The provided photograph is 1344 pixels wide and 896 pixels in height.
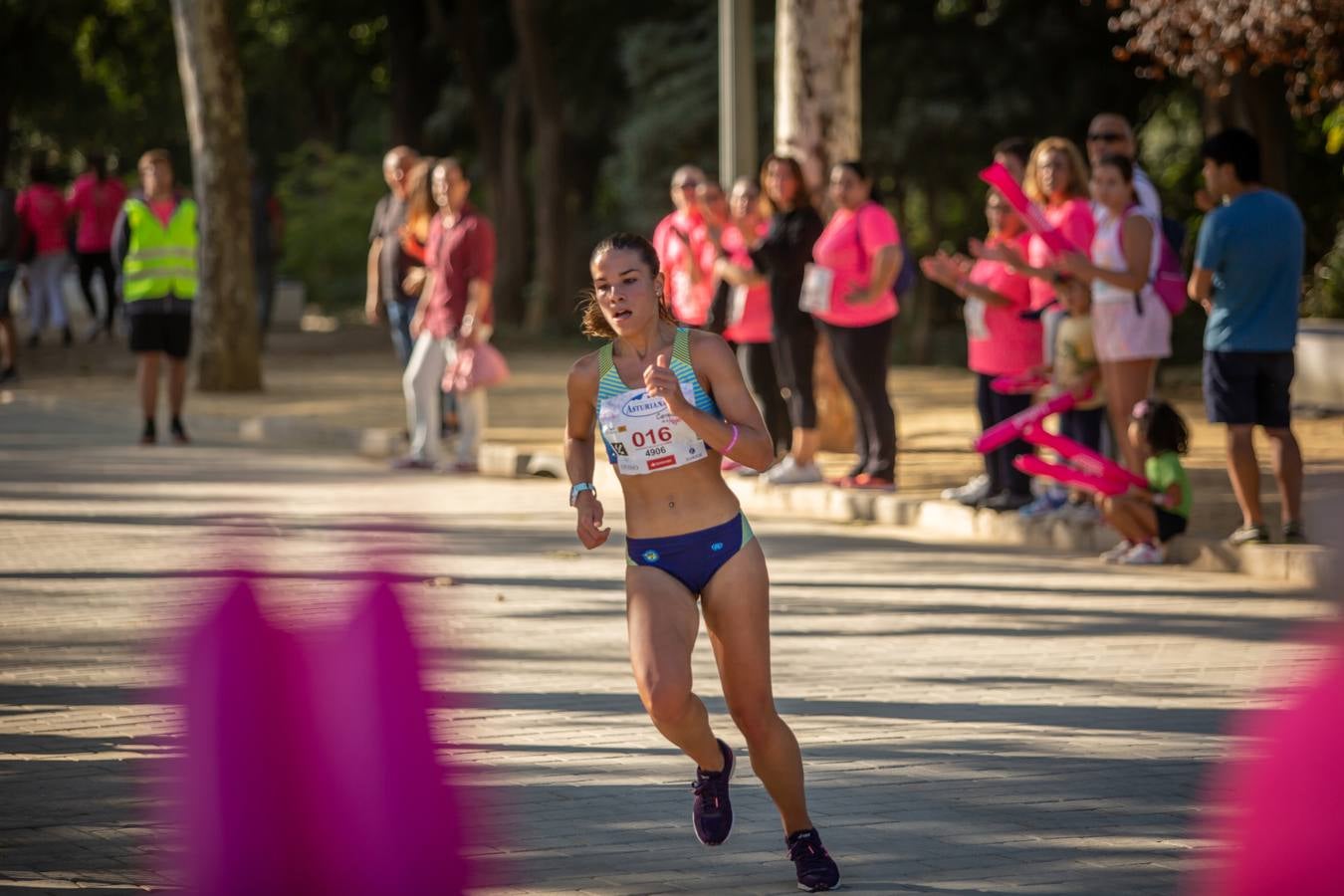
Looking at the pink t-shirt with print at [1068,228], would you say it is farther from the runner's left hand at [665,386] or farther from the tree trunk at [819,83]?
the runner's left hand at [665,386]

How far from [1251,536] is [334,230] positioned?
36.0 metres

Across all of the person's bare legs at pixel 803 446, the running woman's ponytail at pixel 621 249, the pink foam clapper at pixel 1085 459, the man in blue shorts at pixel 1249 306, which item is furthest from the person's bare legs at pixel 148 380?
the running woman's ponytail at pixel 621 249

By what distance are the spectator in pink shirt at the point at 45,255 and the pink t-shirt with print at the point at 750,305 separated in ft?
46.8

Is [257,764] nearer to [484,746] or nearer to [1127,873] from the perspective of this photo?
[1127,873]

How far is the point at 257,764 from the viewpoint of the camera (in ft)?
9.16

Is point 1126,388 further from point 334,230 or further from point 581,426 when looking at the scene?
point 334,230

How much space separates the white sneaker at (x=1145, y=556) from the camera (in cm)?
1152

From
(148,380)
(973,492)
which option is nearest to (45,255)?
(148,380)

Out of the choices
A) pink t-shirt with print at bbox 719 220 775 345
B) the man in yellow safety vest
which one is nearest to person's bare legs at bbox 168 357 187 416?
the man in yellow safety vest

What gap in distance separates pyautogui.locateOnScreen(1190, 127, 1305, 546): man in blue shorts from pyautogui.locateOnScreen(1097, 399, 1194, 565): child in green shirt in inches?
9.6

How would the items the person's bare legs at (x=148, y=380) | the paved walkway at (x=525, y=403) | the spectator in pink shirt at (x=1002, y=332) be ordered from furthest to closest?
the person's bare legs at (x=148, y=380) → the paved walkway at (x=525, y=403) → the spectator in pink shirt at (x=1002, y=332)

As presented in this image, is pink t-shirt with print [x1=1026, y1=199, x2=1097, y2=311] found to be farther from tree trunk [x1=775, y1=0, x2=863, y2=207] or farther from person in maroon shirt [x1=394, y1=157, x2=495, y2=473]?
tree trunk [x1=775, y1=0, x2=863, y2=207]

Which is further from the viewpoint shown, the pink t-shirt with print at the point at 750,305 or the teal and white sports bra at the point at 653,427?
the pink t-shirt with print at the point at 750,305

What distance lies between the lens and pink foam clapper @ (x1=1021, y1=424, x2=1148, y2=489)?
37.1ft
